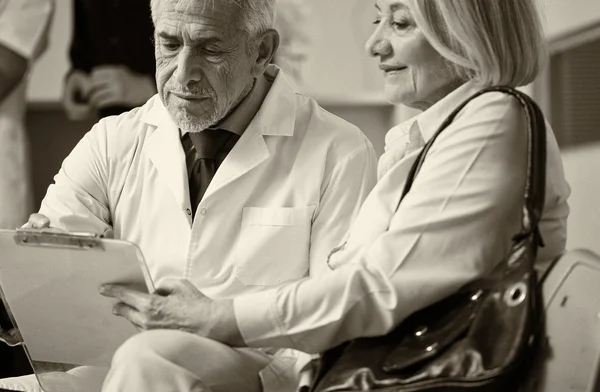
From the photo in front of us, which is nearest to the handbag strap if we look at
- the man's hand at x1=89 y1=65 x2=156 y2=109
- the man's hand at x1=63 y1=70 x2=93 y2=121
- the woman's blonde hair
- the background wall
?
the woman's blonde hair

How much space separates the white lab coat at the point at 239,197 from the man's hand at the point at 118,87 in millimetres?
2037

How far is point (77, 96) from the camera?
4.51 meters

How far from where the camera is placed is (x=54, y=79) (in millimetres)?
4543

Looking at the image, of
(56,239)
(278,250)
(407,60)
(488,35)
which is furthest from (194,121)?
(488,35)

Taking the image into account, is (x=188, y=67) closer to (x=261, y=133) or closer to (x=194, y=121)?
(x=194, y=121)

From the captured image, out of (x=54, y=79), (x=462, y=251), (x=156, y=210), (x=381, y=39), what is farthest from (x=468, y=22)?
(x=54, y=79)

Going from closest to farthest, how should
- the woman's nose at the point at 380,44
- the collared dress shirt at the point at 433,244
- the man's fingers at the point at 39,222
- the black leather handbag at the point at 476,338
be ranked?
the black leather handbag at the point at 476,338, the collared dress shirt at the point at 433,244, the woman's nose at the point at 380,44, the man's fingers at the point at 39,222

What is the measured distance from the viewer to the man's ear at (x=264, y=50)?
2312mm

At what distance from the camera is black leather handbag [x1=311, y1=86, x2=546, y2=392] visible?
142 cm

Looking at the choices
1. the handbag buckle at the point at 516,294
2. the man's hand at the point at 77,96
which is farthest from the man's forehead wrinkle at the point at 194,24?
the man's hand at the point at 77,96

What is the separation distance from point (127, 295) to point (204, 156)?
1.79 feet

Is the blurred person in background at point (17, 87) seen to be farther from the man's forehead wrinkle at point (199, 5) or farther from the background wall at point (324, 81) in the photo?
the man's forehead wrinkle at point (199, 5)

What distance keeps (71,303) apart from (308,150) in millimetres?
633

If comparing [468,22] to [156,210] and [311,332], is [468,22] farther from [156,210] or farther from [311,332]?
[156,210]
